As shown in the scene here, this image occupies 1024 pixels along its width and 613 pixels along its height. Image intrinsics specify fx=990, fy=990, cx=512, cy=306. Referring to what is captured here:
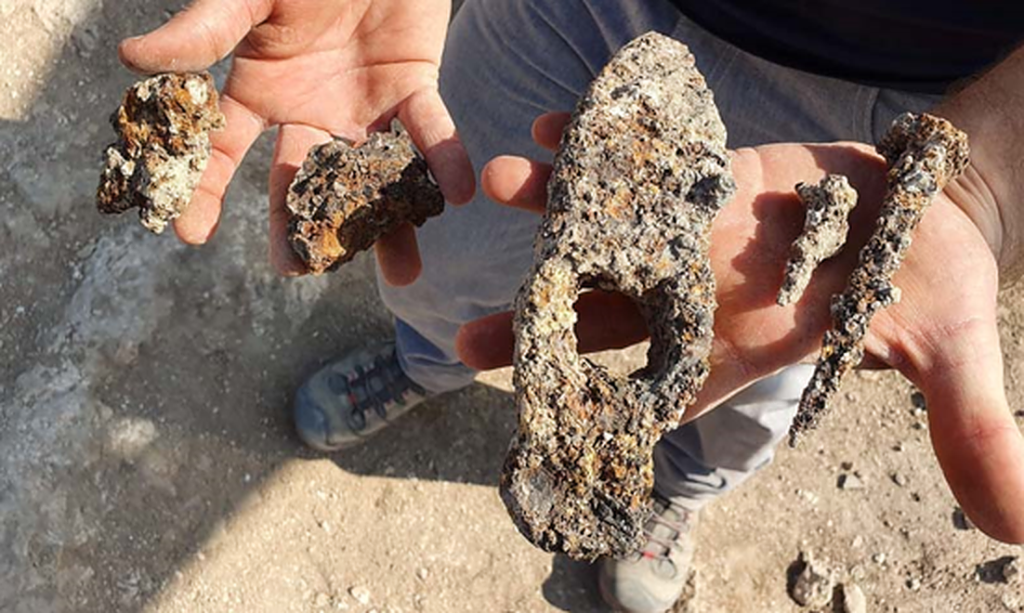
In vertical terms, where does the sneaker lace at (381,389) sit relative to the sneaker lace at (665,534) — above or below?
above

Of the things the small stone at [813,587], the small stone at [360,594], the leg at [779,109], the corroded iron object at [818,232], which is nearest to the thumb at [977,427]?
the corroded iron object at [818,232]

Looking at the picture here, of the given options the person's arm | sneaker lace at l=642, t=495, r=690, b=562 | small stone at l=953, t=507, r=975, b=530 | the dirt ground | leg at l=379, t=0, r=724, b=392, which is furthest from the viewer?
small stone at l=953, t=507, r=975, b=530

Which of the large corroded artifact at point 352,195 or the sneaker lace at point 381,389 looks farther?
the sneaker lace at point 381,389

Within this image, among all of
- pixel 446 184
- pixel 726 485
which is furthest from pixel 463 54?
pixel 726 485

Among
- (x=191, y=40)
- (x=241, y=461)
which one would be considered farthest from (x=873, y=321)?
(x=241, y=461)

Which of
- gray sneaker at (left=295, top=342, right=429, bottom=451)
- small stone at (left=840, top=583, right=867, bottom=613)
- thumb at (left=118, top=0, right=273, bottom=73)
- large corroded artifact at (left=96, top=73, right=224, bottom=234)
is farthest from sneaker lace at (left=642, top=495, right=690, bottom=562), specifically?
thumb at (left=118, top=0, right=273, bottom=73)

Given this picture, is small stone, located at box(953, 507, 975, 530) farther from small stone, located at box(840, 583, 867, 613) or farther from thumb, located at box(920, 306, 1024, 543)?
thumb, located at box(920, 306, 1024, 543)

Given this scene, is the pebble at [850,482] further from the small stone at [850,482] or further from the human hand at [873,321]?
the human hand at [873,321]
